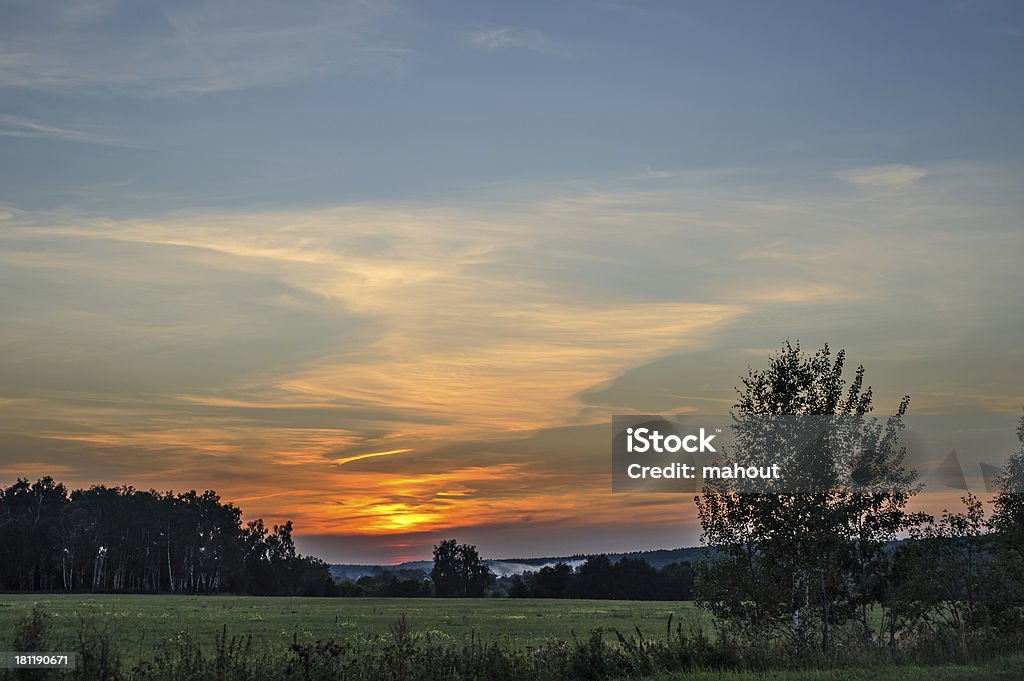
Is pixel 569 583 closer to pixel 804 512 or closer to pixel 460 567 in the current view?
pixel 460 567

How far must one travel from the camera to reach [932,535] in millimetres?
25312

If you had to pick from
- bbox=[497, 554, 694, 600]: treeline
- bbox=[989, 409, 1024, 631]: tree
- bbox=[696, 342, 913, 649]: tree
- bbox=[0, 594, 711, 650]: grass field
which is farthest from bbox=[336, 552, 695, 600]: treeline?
bbox=[696, 342, 913, 649]: tree

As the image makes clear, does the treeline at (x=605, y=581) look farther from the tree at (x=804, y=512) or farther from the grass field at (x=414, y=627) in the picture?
the tree at (x=804, y=512)

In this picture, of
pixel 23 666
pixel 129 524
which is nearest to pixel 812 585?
pixel 23 666

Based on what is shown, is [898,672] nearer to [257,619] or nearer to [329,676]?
[329,676]

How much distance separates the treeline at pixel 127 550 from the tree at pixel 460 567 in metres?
21.1

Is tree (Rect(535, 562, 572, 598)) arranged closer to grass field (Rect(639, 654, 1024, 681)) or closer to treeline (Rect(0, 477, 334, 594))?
treeline (Rect(0, 477, 334, 594))

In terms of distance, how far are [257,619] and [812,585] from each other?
162ft

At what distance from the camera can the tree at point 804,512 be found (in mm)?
23656

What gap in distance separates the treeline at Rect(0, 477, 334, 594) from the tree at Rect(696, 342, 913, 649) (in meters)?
132

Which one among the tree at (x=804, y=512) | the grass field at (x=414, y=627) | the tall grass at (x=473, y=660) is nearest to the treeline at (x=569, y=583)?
the grass field at (x=414, y=627)

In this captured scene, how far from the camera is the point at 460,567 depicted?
17288 cm

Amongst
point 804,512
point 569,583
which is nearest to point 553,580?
point 569,583

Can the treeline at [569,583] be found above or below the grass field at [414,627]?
below
